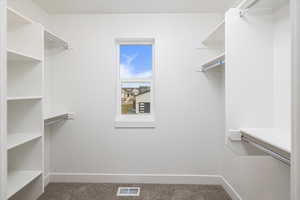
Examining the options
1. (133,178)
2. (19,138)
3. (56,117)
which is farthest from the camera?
(133,178)

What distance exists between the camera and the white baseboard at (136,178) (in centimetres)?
307

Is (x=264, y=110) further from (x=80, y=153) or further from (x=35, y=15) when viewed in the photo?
(x=35, y=15)

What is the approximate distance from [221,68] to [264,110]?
46.5 inches

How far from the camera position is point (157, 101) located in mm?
3088

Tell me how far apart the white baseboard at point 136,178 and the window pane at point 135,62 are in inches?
56.6

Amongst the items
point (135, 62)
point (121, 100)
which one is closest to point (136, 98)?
point (121, 100)

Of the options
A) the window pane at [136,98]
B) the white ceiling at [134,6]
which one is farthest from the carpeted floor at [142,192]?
the white ceiling at [134,6]

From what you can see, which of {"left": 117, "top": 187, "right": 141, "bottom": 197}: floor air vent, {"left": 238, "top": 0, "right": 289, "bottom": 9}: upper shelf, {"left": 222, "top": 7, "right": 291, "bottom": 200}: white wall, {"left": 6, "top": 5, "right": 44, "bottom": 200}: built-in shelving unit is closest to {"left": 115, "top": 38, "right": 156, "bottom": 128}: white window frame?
{"left": 117, "top": 187, "right": 141, "bottom": 197}: floor air vent

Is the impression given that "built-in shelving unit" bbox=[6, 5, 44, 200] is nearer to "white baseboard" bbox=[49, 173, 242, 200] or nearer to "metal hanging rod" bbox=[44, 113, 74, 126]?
"metal hanging rod" bbox=[44, 113, 74, 126]

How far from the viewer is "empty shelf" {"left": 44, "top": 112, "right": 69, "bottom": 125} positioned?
2508 mm

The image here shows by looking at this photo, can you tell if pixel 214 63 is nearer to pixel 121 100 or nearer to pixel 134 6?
pixel 134 6

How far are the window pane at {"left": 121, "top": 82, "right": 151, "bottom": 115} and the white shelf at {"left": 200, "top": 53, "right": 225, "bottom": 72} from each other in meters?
0.84

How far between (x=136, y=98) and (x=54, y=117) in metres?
1.18

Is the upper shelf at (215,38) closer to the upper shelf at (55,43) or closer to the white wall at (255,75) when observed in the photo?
the white wall at (255,75)
